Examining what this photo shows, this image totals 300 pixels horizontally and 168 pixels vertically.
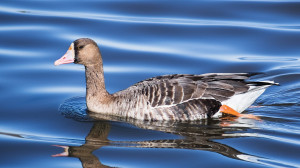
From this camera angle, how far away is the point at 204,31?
59.2 ft

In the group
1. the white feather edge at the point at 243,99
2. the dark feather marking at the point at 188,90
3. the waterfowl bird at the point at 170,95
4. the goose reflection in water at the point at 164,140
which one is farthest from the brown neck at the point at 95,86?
the white feather edge at the point at 243,99

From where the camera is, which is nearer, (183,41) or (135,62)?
(135,62)

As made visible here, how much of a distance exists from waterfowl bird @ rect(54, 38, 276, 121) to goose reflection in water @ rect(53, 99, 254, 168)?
190 mm

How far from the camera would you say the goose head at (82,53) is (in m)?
12.0

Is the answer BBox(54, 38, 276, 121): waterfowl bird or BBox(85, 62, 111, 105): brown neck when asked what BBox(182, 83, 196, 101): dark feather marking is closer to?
BBox(54, 38, 276, 121): waterfowl bird

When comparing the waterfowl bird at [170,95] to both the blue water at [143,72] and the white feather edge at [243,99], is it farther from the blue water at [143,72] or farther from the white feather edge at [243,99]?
the blue water at [143,72]

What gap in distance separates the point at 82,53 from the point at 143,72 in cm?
298

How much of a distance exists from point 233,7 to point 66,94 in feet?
29.1

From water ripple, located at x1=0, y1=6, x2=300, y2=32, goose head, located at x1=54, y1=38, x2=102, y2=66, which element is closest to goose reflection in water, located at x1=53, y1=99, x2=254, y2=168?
goose head, located at x1=54, y1=38, x2=102, y2=66

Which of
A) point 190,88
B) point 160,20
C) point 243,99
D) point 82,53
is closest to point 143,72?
point 82,53

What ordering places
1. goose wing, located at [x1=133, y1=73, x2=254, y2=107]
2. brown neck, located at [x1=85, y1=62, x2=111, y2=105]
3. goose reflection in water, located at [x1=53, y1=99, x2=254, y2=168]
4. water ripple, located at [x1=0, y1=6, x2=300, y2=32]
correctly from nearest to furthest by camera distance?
1. goose reflection in water, located at [x1=53, y1=99, x2=254, y2=168]
2. goose wing, located at [x1=133, y1=73, x2=254, y2=107]
3. brown neck, located at [x1=85, y1=62, x2=111, y2=105]
4. water ripple, located at [x1=0, y1=6, x2=300, y2=32]

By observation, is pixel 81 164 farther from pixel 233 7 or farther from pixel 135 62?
pixel 233 7

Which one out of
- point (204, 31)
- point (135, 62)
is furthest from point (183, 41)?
point (135, 62)

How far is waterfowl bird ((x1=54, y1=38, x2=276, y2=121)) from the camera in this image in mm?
11633
